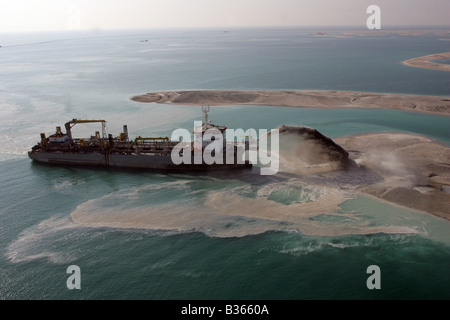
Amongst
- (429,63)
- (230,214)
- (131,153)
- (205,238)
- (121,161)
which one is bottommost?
(205,238)

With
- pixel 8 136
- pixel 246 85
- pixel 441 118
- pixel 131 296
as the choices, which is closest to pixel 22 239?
pixel 131 296

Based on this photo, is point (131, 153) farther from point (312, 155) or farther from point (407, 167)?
point (407, 167)

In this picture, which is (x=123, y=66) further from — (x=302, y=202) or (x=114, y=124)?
(x=302, y=202)

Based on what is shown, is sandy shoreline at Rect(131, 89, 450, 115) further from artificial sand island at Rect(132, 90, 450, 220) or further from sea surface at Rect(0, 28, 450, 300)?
sea surface at Rect(0, 28, 450, 300)

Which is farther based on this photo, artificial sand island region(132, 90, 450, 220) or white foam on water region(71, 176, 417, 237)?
artificial sand island region(132, 90, 450, 220)

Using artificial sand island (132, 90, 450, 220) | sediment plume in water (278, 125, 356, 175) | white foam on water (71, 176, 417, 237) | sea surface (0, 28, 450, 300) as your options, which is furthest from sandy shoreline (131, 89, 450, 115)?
white foam on water (71, 176, 417, 237)

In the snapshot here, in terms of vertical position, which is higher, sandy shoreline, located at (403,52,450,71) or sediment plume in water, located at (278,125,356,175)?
sandy shoreline, located at (403,52,450,71)

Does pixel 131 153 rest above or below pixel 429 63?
below

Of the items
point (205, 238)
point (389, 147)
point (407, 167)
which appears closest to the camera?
point (205, 238)

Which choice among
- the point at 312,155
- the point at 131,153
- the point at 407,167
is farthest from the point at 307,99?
the point at 131,153
